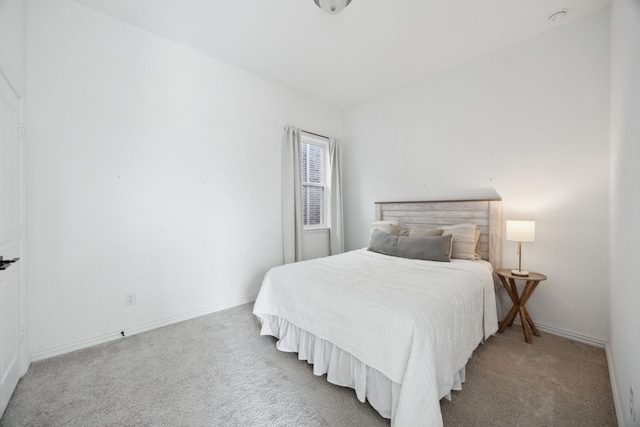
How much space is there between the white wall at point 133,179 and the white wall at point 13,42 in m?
0.12

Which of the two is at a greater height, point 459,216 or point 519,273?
point 459,216

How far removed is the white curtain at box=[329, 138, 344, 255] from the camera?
4.24 m

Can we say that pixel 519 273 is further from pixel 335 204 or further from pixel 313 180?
pixel 313 180

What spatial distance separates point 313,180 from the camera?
4.23 m

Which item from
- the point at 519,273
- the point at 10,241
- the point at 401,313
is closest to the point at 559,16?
the point at 519,273

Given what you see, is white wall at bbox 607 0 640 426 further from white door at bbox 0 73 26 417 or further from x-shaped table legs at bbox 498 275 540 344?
white door at bbox 0 73 26 417

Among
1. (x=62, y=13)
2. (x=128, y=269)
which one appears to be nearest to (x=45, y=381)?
(x=128, y=269)

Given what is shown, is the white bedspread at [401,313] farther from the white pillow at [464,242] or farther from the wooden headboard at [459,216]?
the wooden headboard at [459,216]

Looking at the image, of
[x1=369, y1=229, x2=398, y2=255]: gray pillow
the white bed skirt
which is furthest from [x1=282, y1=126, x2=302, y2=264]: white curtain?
the white bed skirt

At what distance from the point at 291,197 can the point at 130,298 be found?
2146mm

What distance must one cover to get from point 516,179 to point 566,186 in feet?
1.31

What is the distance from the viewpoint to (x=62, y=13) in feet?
6.97

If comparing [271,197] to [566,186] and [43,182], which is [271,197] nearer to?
[43,182]

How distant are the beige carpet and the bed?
0.14 m
